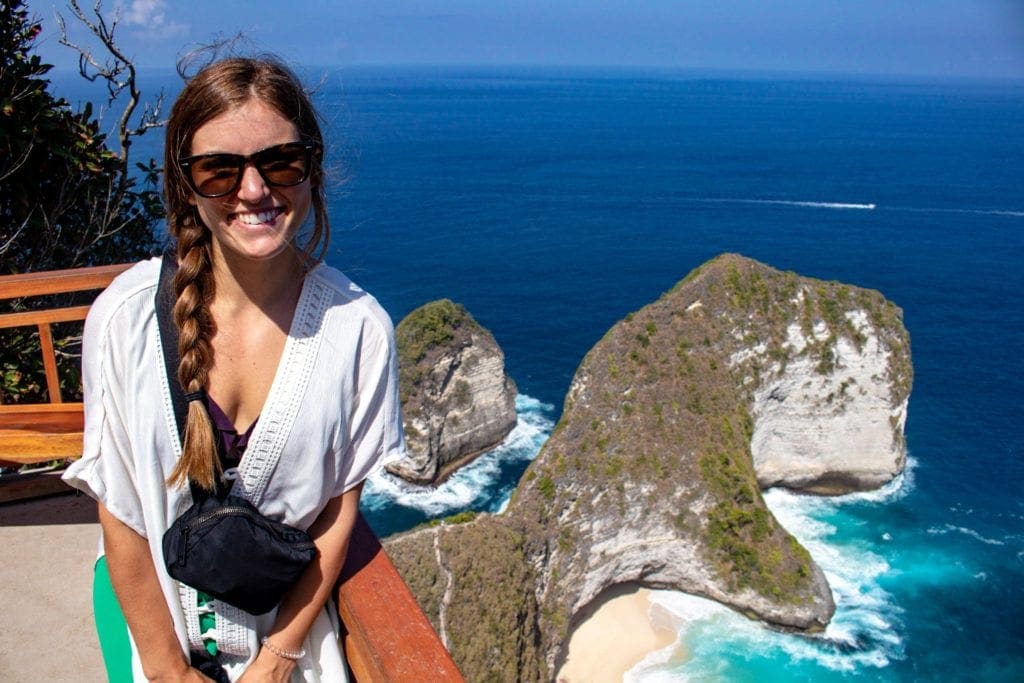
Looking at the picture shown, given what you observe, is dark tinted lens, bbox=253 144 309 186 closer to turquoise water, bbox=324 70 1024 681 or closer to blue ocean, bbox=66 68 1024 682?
blue ocean, bbox=66 68 1024 682

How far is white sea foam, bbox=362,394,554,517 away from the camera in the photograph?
35.7m

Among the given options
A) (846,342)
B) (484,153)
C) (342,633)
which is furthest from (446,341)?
(484,153)

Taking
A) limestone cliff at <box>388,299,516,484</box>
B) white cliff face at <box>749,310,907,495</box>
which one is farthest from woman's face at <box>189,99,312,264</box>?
limestone cliff at <box>388,299,516,484</box>

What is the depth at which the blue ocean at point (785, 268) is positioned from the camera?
91.3ft

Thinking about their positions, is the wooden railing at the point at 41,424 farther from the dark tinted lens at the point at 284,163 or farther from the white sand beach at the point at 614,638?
the white sand beach at the point at 614,638

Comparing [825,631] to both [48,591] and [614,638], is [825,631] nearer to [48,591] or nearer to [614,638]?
[614,638]

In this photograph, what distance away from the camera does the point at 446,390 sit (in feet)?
126

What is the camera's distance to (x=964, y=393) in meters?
46.5

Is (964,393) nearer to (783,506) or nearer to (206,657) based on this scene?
(783,506)

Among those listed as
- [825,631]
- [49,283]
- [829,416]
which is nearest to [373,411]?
[49,283]

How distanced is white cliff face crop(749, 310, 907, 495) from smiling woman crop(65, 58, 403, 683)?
32625 millimetres

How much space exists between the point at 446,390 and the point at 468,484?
461 centimetres

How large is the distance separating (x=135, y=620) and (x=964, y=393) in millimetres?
51740

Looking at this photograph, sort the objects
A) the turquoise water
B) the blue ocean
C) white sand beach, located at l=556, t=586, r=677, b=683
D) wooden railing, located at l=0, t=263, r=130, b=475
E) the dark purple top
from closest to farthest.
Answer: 1. the dark purple top
2. wooden railing, located at l=0, t=263, r=130, b=475
3. white sand beach, located at l=556, t=586, r=677, b=683
4. the blue ocean
5. the turquoise water
